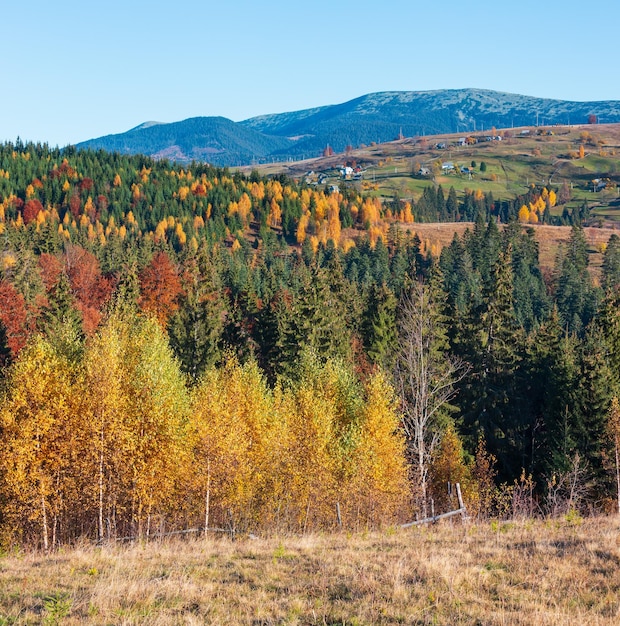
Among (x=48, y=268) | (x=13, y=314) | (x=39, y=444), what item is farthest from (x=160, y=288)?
(x=39, y=444)

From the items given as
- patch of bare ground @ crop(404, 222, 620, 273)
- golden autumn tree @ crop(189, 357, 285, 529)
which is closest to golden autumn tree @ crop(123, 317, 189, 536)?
golden autumn tree @ crop(189, 357, 285, 529)

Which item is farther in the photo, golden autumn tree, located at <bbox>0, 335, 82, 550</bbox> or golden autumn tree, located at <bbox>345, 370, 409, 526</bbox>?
golden autumn tree, located at <bbox>345, 370, 409, 526</bbox>

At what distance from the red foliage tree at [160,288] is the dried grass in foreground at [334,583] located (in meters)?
60.0

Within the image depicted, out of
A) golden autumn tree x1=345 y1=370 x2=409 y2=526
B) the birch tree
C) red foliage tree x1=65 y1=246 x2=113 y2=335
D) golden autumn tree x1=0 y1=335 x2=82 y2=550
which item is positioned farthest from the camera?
red foliage tree x1=65 y1=246 x2=113 y2=335

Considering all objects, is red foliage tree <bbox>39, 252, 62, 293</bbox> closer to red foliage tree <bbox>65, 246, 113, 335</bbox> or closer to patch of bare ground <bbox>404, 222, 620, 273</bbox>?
red foliage tree <bbox>65, 246, 113, 335</bbox>

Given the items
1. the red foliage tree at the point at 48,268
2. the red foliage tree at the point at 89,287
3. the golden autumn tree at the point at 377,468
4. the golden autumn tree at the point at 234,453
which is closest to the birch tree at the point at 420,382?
the golden autumn tree at the point at 377,468

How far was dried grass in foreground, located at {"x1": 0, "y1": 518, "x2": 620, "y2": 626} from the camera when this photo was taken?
10.8 meters

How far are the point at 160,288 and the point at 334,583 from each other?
68047mm

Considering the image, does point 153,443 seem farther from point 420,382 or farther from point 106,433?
point 420,382

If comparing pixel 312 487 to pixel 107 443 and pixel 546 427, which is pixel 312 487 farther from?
pixel 546 427

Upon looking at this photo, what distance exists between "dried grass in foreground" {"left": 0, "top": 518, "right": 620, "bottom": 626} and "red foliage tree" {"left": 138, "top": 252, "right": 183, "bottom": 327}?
60.0 meters

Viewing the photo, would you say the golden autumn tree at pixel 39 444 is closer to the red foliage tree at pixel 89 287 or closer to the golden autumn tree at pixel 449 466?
the golden autumn tree at pixel 449 466

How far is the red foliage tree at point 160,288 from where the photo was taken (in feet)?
248

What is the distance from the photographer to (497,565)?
13.7 metres
